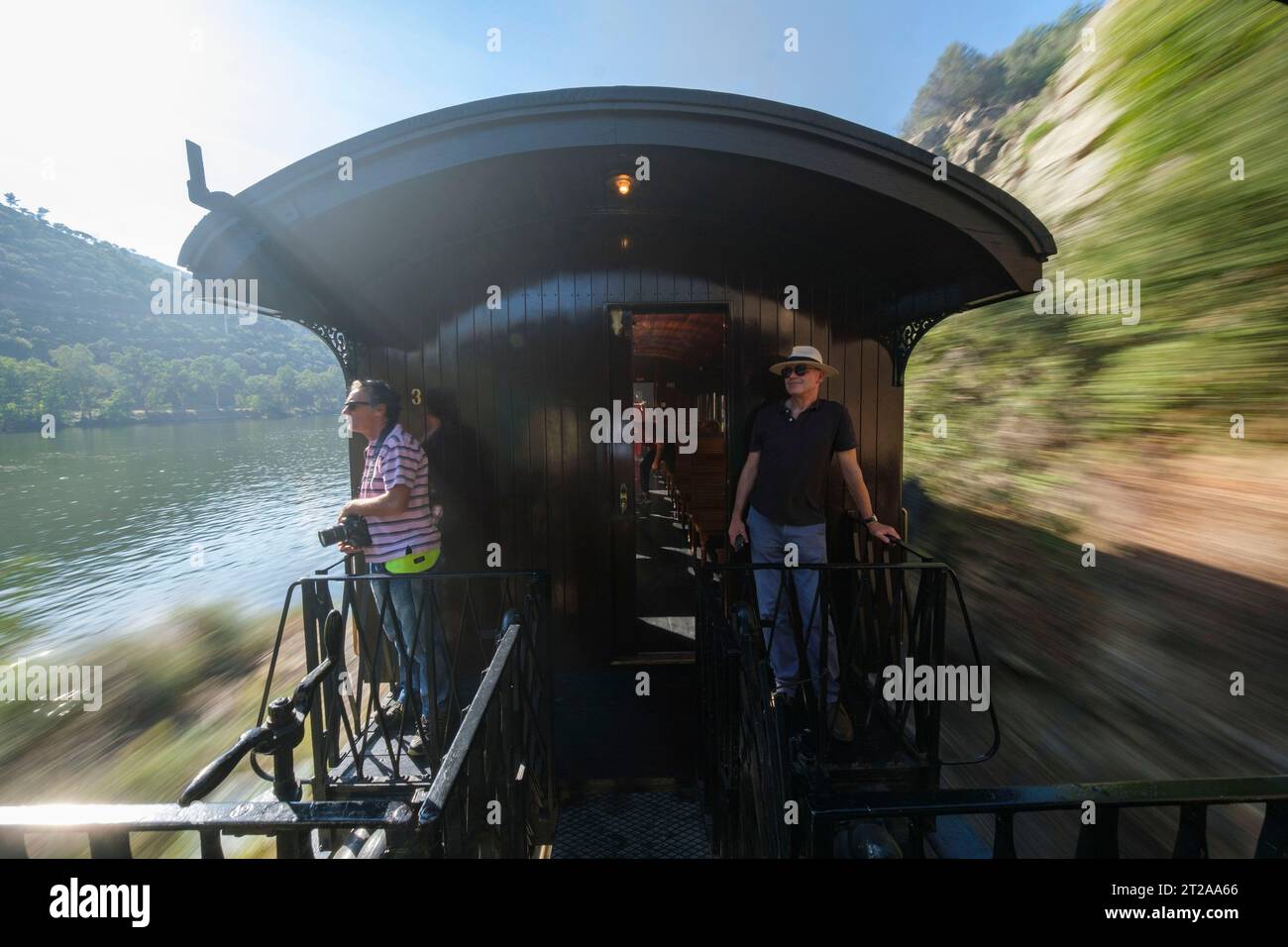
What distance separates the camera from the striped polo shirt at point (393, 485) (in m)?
3.22

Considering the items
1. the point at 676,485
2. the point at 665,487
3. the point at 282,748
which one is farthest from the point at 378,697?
the point at 665,487

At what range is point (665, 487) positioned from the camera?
39.5 feet

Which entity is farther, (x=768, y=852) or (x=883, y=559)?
(x=883, y=559)

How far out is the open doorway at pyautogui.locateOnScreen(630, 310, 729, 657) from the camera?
16.5 feet

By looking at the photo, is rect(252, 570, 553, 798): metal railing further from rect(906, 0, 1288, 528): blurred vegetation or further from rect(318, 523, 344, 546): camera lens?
rect(906, 0, 1288, 528): blurred vegetation

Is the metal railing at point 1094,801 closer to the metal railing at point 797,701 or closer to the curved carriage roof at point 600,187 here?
the metal railing at point 797,701

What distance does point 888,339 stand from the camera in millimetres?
4332

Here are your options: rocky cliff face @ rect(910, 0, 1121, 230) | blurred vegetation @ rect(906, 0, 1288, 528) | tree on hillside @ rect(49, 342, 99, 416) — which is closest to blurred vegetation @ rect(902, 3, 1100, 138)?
rocky cliff face @ rect(910, 0, 1121, 230)

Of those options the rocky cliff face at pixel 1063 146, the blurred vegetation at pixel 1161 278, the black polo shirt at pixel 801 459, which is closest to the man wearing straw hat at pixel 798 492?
the black polo shirt at pixel 801 459

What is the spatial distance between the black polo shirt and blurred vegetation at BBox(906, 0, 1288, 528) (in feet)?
11.3
